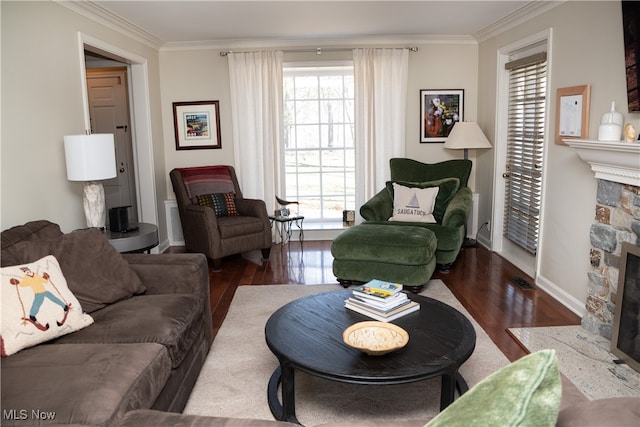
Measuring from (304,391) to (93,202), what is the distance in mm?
1980

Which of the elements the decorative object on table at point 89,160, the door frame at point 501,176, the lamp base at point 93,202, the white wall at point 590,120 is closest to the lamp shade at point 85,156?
the decorative object on table at point 89,160

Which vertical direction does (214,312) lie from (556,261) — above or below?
below

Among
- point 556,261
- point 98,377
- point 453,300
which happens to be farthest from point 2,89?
point 556,261

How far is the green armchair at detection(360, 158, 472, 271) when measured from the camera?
418 cm

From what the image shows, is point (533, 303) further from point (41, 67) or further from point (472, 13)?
point (41, 67)

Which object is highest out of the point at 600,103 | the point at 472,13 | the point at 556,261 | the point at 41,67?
the point at 472,13

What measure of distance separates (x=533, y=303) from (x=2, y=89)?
382 cm

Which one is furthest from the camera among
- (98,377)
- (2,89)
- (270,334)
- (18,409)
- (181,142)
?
(181,142)

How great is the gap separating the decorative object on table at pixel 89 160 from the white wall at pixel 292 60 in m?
2.34

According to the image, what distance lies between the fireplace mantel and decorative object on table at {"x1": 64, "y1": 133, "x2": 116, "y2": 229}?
10.00ft

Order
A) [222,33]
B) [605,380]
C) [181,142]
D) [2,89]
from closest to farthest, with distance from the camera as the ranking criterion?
[605,380] → [2,89] → [222,33] → [181,142]

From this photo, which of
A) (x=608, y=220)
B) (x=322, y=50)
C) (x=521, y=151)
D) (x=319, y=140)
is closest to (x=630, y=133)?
(x=608, y=220)

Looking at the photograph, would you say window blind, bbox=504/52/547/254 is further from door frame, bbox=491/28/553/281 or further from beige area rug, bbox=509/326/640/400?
beige area rug, bbox=509/326/640/400

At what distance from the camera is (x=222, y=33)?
4922mm
